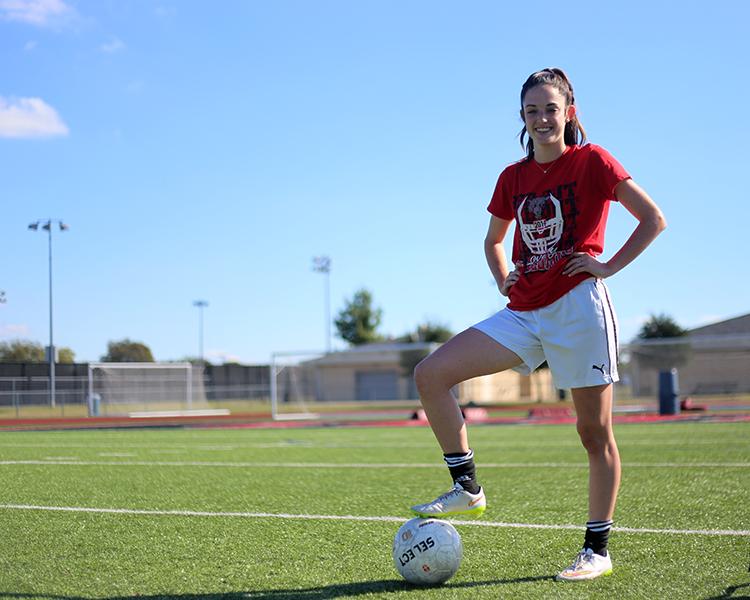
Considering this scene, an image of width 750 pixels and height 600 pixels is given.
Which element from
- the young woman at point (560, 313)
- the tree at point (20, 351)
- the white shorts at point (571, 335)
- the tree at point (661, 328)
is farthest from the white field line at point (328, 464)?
the tree at point (661, 328)

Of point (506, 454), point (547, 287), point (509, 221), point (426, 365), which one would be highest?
point (509, 221)

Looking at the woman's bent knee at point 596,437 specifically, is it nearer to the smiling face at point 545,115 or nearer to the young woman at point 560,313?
the young woman at point 560,313

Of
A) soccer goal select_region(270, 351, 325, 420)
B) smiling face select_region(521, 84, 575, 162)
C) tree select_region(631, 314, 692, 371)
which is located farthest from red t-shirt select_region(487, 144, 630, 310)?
soccer goal select_region(270, 351, 325, 420)

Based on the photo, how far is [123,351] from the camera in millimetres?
64375

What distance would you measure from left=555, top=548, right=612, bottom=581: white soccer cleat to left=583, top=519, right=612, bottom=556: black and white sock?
0.02m

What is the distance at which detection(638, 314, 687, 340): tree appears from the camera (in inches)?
2217

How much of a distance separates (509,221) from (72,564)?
8.55 ft

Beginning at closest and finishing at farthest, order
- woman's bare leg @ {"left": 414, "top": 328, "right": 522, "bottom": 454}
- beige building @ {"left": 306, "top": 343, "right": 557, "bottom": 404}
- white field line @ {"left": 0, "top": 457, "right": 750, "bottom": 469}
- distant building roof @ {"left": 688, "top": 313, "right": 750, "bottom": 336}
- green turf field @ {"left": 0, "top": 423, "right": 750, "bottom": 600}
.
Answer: green turf field @ {"left": 0, "top": 423, "right": 750, "bottom": 600} → woman's bare leg @ {"left": 414, "top": 328, "right": 522, "bottom": 454} → white field line @ {"left": 0, "top": 457, "right": 750, "bottom": 469} → beige building @ {"left": 306, "top": 343, "right": 557, "bottom": 404} → distant building roof @ {"left": 688, "top": 313, "right": 750, "bottom": 336}

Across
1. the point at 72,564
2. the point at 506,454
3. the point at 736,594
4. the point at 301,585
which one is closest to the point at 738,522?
the point at 736,594

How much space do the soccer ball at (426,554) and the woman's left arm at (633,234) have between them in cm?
127

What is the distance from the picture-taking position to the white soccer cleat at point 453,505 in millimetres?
3896

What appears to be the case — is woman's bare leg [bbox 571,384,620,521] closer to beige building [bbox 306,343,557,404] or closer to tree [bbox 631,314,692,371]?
tree [bbox 631,314,692,371]

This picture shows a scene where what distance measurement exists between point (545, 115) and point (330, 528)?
2648mm

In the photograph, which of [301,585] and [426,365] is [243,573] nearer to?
[301,585]
